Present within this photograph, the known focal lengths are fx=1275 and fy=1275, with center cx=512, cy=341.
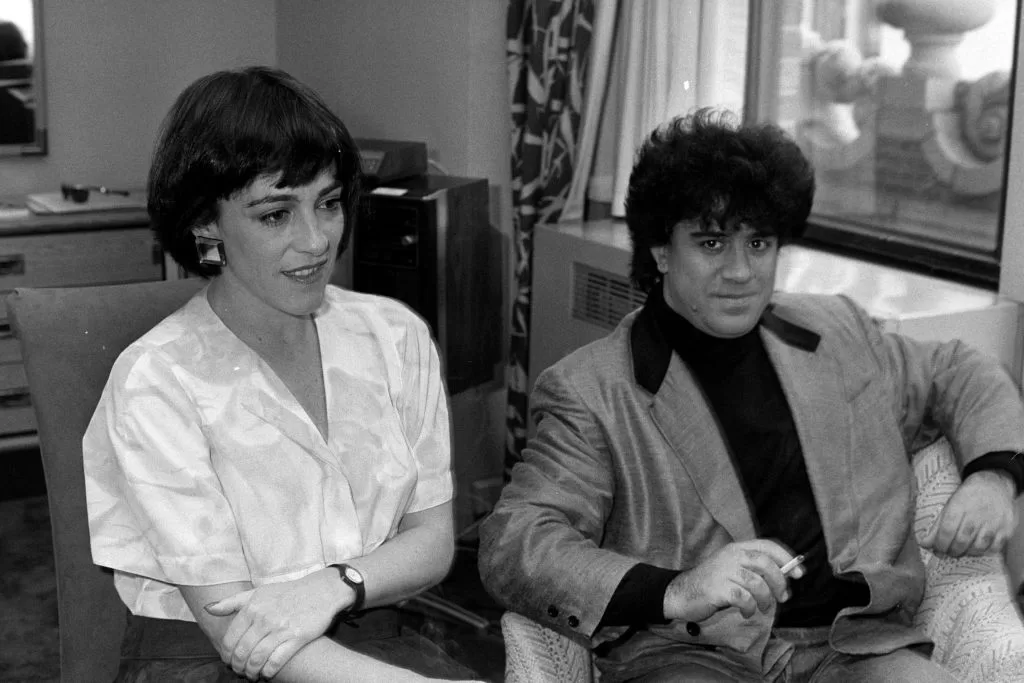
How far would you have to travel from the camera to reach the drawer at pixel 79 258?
12.5 feet

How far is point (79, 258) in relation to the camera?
12.7 feet

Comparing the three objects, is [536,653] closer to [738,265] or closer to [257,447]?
[257,447]

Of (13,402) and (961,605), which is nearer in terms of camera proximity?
(961,605)

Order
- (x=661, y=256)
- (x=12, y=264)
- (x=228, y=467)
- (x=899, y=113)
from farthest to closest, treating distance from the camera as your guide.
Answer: (x=12, y=264) < (x=899, y=113) < (x=661, y=256) < (x=228, y=467)

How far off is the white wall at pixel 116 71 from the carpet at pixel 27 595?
1.15m

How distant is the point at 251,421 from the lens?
4.99 ft

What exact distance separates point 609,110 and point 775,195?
5.47ft

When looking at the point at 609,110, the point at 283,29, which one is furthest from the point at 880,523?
the point at 283,29

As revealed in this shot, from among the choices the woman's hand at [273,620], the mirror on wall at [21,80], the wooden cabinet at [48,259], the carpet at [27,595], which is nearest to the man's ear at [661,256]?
the woman's hand at [273,620]

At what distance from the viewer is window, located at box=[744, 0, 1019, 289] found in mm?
2902

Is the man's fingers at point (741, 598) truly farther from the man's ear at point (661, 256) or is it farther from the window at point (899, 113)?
the window at point (899, 113)

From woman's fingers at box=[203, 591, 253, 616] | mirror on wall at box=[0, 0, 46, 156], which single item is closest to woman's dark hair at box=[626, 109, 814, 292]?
woman's fingers at box=[203, 591, 253, 616]

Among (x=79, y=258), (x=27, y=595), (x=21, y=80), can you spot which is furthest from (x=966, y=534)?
(x=21, y=80)

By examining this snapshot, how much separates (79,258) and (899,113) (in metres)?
2.41
